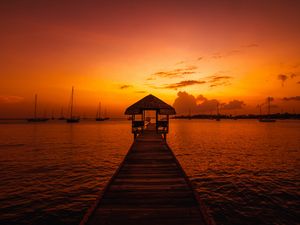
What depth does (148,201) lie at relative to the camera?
541cm

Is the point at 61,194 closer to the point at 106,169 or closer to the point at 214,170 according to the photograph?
the point at 106,169

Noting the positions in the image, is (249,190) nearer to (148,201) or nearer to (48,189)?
(148,201)

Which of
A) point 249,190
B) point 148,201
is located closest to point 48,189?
point 148,201

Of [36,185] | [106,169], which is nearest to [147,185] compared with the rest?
[36,185]

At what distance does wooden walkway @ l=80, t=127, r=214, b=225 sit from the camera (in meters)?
4.45

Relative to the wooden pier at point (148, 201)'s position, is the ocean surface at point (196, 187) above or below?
below

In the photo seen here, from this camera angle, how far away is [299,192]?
1034cm

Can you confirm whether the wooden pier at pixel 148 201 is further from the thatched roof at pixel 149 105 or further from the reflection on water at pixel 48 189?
the thatched roof at pixel 149 105

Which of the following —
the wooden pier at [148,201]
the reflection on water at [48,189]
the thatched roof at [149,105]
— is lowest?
the reflection on water at [48,189]

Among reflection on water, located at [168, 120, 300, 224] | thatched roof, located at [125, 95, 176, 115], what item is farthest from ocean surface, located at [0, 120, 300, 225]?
thatched roof, located at [125, 95, 176, 115]

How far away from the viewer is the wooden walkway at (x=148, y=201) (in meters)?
4.45

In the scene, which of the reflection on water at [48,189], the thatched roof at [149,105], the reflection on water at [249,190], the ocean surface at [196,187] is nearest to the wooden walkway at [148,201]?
the ocean surface at [196,187]

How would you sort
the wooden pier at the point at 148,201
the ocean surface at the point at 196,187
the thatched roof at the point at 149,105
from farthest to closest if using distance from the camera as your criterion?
the thatched roof at the point at 149,105 < the ocean surface at the point at 196,187 < the wooden pier at the point at 148,201

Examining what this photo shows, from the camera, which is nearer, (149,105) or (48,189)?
(48,189)
